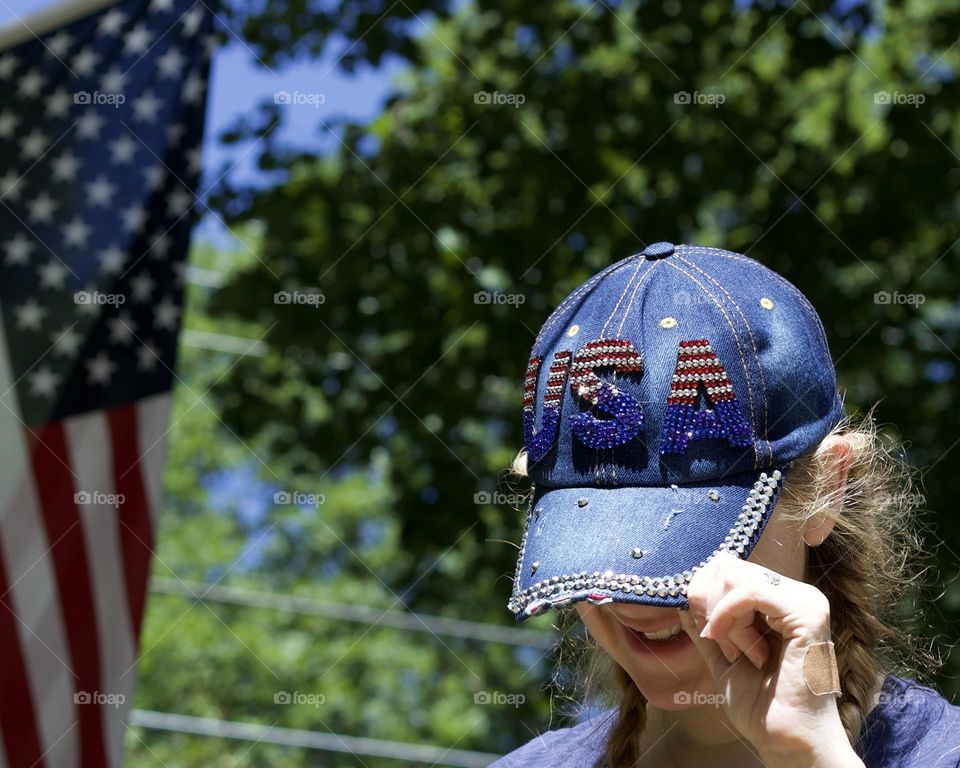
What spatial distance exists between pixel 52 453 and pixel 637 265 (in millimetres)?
2756

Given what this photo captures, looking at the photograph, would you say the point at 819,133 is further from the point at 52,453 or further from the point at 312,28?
the point at 52,453

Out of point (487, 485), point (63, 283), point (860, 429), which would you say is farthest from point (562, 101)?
point (860, 429)

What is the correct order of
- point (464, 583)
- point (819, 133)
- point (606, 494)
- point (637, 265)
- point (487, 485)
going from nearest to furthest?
point (606, 494)
point (637, 265)
point (487, 485)
point (464, 583)
point (819, 133)

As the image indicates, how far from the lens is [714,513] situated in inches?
52.9

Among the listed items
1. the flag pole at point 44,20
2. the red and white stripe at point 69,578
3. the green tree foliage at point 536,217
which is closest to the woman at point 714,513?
the red and white stripe at point 69,578

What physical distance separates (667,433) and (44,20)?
10.8 ft

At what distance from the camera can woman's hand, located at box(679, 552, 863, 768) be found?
120 cm

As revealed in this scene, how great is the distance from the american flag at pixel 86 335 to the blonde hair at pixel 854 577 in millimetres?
2402

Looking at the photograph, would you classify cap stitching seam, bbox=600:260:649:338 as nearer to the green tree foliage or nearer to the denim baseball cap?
the denim baseball cap

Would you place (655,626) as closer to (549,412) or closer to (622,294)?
(549,412)

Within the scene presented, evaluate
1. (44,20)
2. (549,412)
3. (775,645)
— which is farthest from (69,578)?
(775,645)

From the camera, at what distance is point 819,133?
7172 mm

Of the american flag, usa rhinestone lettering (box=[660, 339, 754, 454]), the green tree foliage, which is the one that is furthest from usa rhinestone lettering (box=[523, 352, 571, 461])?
the green tree foliage

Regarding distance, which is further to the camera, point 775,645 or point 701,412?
point 701,412
